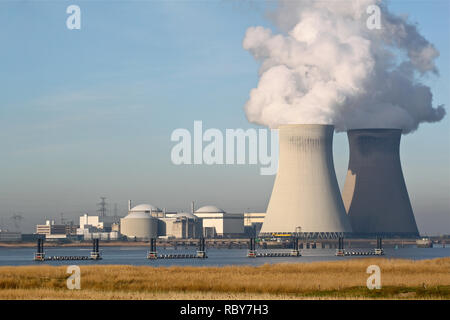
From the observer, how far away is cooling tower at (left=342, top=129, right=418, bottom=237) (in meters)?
106

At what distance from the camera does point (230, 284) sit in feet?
123

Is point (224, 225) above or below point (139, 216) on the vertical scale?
below

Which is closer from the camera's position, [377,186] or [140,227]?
[377,186]

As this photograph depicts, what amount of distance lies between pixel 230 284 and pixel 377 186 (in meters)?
72.6

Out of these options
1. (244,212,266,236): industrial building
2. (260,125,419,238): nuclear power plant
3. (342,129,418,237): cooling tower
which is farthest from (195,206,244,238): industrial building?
(342,129,418,237): cooling tower

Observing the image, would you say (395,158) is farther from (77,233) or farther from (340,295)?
(77,233)

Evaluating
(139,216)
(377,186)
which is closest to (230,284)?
(377,186)

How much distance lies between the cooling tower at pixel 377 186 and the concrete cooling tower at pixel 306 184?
1177cm

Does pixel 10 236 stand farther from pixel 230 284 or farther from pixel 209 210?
pixel 230 284

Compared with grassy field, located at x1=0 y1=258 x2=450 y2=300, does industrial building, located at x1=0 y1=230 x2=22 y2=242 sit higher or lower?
higher

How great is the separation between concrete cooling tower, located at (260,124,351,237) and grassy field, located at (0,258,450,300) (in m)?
41.6

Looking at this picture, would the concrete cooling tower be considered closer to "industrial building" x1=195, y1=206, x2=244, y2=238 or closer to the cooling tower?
the cooling tower
